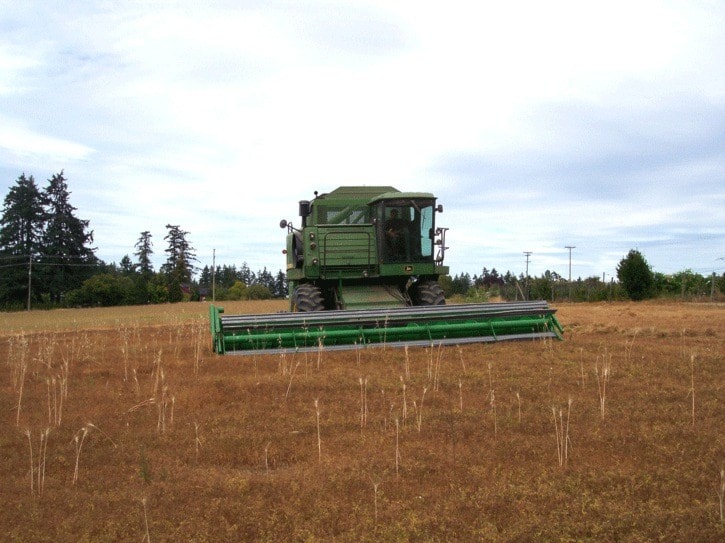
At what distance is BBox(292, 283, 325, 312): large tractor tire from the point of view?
43.2ft

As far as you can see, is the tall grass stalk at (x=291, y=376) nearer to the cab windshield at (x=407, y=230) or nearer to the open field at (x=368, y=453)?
the open field at (x=368, y=453)

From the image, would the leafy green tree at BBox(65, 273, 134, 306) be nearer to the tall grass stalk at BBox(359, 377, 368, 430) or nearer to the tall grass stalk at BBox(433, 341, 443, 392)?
the tall grass stalk at BBox(433, 341, 443, 392)

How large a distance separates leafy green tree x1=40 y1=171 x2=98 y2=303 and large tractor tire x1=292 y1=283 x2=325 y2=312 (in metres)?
52.9

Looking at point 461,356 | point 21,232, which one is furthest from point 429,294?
point 21,232

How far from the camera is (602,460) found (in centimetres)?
507

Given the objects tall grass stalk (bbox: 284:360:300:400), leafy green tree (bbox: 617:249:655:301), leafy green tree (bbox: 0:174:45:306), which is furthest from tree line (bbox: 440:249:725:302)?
leafy green tree (bbox: 0:174:45:306)

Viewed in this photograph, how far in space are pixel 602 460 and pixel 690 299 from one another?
33.0 metres

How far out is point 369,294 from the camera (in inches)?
546

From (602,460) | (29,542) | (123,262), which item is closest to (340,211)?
(602,460)

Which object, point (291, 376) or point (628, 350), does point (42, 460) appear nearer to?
point (291, 376)

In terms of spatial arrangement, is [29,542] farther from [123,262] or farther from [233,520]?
[123,262]

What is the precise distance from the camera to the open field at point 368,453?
405cm

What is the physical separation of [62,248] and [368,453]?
62922mm

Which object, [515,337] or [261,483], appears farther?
[515,337]
